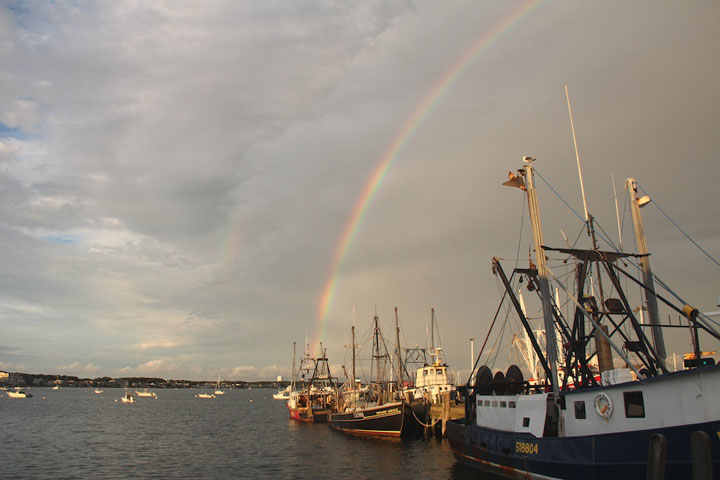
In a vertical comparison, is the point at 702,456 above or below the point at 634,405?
below

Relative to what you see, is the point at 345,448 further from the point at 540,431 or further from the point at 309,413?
the point at 309,413

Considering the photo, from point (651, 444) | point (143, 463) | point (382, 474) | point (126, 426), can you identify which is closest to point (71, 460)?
point (143, 463)

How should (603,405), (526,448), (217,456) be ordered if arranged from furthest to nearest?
(217,456) < (526,448) < (603,405)

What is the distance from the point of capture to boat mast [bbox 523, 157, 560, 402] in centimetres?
2863

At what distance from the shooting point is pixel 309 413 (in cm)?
9475

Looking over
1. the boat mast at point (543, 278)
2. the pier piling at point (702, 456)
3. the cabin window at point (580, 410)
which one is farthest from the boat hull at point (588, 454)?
the boat mast at point (543, 278)

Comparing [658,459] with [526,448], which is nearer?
[658,459]

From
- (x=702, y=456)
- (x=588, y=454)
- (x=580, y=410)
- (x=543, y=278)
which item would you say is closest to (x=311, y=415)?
(x=543, y=278)

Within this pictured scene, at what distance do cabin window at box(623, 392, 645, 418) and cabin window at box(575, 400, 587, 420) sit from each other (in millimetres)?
2973

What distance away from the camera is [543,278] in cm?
3077

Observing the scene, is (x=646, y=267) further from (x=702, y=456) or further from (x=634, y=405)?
(x=702, y=456)

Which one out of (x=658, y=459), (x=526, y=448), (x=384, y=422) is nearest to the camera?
(x=658, y=459)

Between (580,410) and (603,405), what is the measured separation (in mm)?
1971

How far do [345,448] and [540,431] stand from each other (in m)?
32.1
